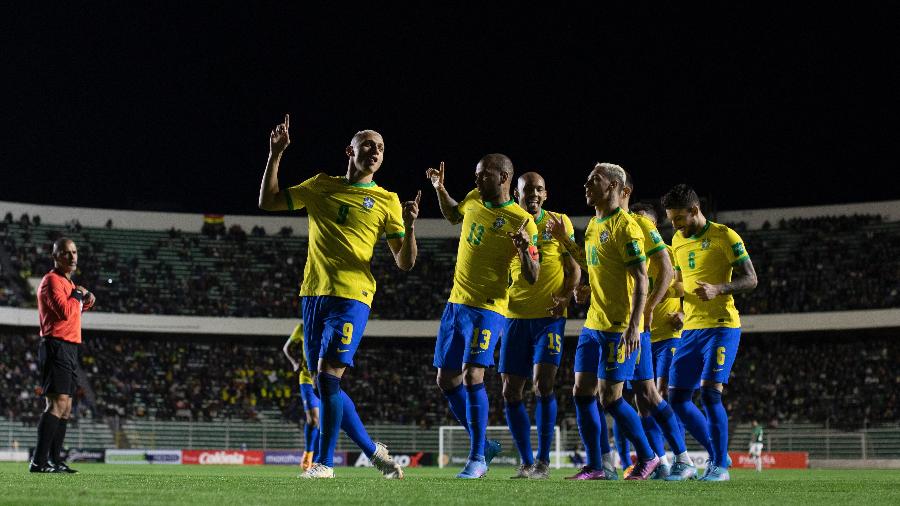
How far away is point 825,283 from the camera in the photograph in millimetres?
39156

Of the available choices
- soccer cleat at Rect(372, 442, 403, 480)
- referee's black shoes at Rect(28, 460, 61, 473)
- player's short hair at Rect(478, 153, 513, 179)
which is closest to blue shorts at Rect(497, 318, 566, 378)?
player's short hair at Rect(478, 153, 513, 179)

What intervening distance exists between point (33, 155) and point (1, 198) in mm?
2891

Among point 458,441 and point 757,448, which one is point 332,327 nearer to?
point 757,448

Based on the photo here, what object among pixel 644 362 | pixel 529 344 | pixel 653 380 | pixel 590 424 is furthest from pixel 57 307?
pixel 653 380

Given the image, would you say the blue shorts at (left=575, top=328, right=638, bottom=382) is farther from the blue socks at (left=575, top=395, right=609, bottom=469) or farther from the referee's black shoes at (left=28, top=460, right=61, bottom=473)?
the referee's black shoes at (left=28, top=460, right=61, bottom=473)

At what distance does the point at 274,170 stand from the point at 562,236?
269cm

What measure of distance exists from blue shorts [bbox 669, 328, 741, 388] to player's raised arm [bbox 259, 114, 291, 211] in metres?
4.29

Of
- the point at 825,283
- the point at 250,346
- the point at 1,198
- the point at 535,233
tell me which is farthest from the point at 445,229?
the point at 535,233

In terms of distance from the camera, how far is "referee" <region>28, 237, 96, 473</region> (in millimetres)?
10211

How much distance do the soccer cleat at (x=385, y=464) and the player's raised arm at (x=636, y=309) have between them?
2240mm

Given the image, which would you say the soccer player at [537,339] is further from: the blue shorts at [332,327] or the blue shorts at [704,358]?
the blue shorts at [332,327]

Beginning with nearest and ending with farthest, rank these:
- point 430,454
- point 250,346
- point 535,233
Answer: point 535,233 → point 430,454 → point 250,346

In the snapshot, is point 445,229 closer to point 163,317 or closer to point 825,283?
point 163,317

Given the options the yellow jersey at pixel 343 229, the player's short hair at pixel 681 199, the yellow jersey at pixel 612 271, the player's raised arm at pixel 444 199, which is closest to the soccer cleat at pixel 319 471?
the yellow jersey at pixel 343 229
